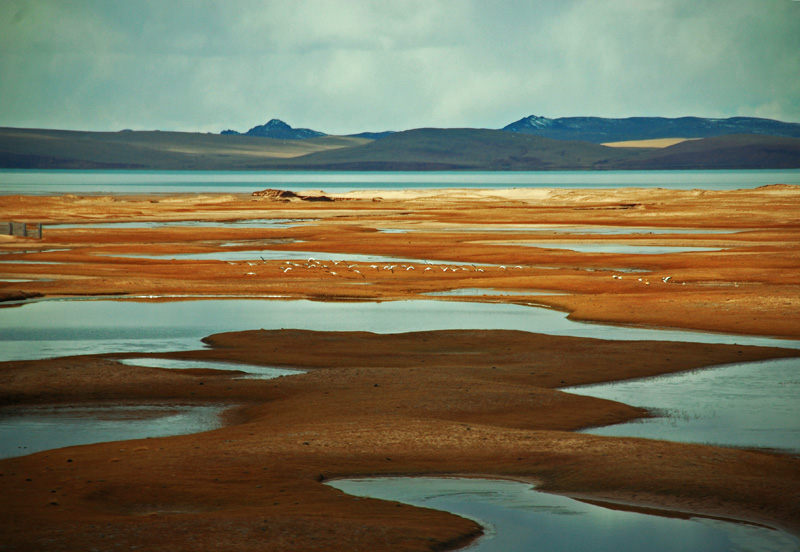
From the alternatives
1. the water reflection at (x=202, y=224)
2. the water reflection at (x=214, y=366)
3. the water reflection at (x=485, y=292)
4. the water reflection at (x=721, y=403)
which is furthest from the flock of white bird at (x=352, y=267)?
the water reflection at (x=202, y=224)

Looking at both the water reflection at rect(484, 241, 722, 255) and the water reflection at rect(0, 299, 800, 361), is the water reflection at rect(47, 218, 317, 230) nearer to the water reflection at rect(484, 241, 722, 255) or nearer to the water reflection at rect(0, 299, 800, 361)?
the water reflection at rect(484, 241, 722, 255)

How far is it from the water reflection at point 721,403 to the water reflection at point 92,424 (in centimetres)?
596

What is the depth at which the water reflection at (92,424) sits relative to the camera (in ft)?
41.1

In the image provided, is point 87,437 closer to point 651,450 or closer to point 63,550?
point 63,550

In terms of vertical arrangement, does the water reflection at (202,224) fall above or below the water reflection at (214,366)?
above

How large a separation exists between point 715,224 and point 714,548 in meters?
55.8

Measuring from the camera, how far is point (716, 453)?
1130 centimetres

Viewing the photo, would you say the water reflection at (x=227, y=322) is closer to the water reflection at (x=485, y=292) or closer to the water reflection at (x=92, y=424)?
the water reflection at (x=485, y=292)

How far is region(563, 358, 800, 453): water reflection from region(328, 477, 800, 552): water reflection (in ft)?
10.7

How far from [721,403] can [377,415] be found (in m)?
5.67

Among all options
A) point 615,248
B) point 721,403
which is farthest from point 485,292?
point 615,248

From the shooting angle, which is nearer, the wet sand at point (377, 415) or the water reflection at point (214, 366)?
the wet sand at point (377, 415)

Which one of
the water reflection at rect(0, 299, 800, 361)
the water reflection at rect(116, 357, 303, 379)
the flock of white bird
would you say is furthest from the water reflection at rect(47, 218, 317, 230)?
the water reflection at rect(116, 357, 303, 379)

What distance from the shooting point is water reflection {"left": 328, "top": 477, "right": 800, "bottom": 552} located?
8.70m
